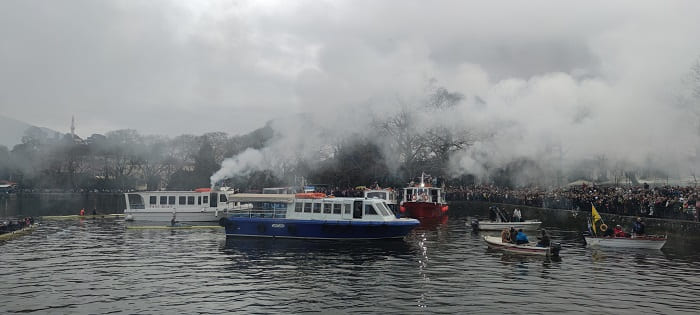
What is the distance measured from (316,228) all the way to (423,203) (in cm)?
2022

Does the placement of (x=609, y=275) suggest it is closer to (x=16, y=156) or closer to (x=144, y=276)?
(x=144, y=276)

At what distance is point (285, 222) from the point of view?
3559cm

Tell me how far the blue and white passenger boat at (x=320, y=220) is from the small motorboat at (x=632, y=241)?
430 inches

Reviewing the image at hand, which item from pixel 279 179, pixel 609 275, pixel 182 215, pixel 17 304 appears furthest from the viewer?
pixel 279 179

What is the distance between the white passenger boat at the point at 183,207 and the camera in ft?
159

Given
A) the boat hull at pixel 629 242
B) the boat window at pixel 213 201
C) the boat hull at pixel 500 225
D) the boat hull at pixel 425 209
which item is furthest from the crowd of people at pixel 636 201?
the boat window at pixel 213 201

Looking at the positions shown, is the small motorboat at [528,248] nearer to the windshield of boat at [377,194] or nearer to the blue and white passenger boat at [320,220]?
the blue and white passenger boat at [320,220]

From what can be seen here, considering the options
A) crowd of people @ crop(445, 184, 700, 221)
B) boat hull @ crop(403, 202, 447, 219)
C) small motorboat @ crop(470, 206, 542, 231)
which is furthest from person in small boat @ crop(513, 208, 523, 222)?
boat hull @ crop(403, 202, 447, 219)

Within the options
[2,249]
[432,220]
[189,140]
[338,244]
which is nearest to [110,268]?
[2,249]

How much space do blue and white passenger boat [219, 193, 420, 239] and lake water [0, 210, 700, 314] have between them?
3.01ft

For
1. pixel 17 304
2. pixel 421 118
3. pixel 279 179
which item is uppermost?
pixel 421 118

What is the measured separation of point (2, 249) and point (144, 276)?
1402cm

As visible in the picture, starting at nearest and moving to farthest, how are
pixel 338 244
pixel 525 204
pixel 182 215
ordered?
pixel 338 244
pixel 182 215
pixel 525 204

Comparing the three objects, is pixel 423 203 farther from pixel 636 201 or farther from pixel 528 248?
pixel 528 248
